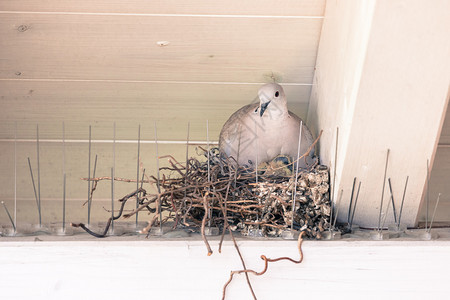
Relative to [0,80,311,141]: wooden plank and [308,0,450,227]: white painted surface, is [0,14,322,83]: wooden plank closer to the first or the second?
[0,80,311,141]: wooden plank

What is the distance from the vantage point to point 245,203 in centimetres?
167

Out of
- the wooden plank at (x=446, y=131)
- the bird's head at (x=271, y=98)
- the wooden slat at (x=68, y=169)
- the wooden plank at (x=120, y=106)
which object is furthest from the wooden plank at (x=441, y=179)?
the wooden slat at (x=68, y=169)

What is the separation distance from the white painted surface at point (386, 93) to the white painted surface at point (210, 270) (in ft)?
0.62

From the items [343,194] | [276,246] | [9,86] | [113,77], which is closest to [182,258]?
[276,246]

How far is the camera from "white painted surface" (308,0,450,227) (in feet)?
4.52

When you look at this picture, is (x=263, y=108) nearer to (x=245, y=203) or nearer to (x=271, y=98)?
(x=271, y=98)

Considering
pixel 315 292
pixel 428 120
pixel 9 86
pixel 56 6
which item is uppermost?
pixel 56 6

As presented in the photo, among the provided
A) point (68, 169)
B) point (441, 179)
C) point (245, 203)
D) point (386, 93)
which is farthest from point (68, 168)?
point (441, 179)

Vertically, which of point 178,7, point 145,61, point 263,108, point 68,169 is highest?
point 178,7

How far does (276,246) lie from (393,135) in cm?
41

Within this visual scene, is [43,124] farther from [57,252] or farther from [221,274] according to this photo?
[221,274]

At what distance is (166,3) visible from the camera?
6.23 feet

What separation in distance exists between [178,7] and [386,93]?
763 mm

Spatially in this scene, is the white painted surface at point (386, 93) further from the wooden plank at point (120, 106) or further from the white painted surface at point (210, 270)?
the wooden plank at point (120, 106)
